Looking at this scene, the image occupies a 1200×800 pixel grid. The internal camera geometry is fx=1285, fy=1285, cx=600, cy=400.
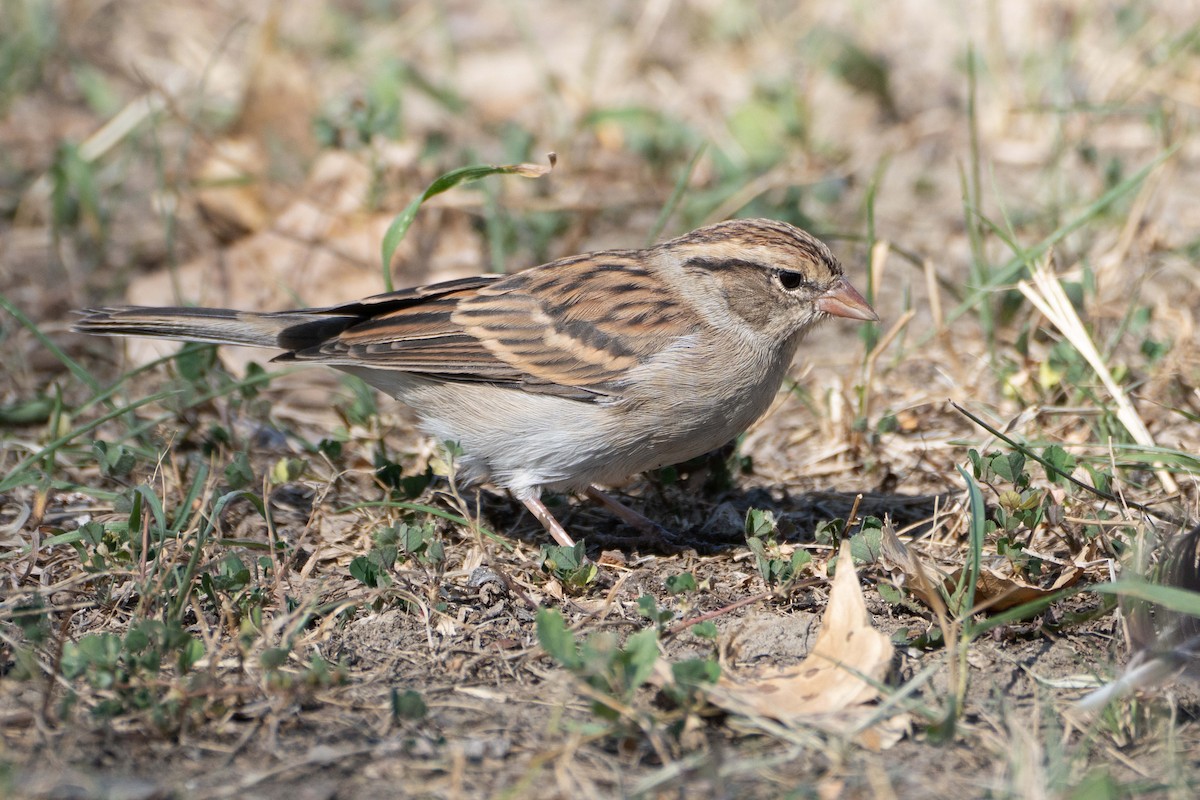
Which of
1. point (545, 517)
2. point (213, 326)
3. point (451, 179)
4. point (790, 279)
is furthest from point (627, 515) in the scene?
point (213, 326)

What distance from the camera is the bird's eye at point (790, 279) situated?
447cm

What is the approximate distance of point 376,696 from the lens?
3.22 meters

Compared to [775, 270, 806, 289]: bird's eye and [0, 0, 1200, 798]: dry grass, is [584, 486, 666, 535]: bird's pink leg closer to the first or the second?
[0, 0, 1200, 798]: dry grass

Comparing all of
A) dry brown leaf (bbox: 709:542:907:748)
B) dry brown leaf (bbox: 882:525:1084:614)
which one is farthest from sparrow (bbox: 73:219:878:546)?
dry brown leaf (bbox: 709:542:907:748)

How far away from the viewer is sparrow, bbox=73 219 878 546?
421 cm

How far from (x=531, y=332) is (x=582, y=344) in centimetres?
20

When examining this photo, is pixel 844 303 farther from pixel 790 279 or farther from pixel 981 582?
pixel 981 582

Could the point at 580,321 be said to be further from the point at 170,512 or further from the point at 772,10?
the point at 772,10

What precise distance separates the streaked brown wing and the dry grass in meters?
0.41

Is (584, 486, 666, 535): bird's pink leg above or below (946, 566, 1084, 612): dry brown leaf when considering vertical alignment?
below

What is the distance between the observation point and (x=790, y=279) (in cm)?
449

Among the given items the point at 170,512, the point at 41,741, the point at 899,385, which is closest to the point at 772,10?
the point at 899,385

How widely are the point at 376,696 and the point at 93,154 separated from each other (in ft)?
14.3

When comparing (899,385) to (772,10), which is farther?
(772,10)
